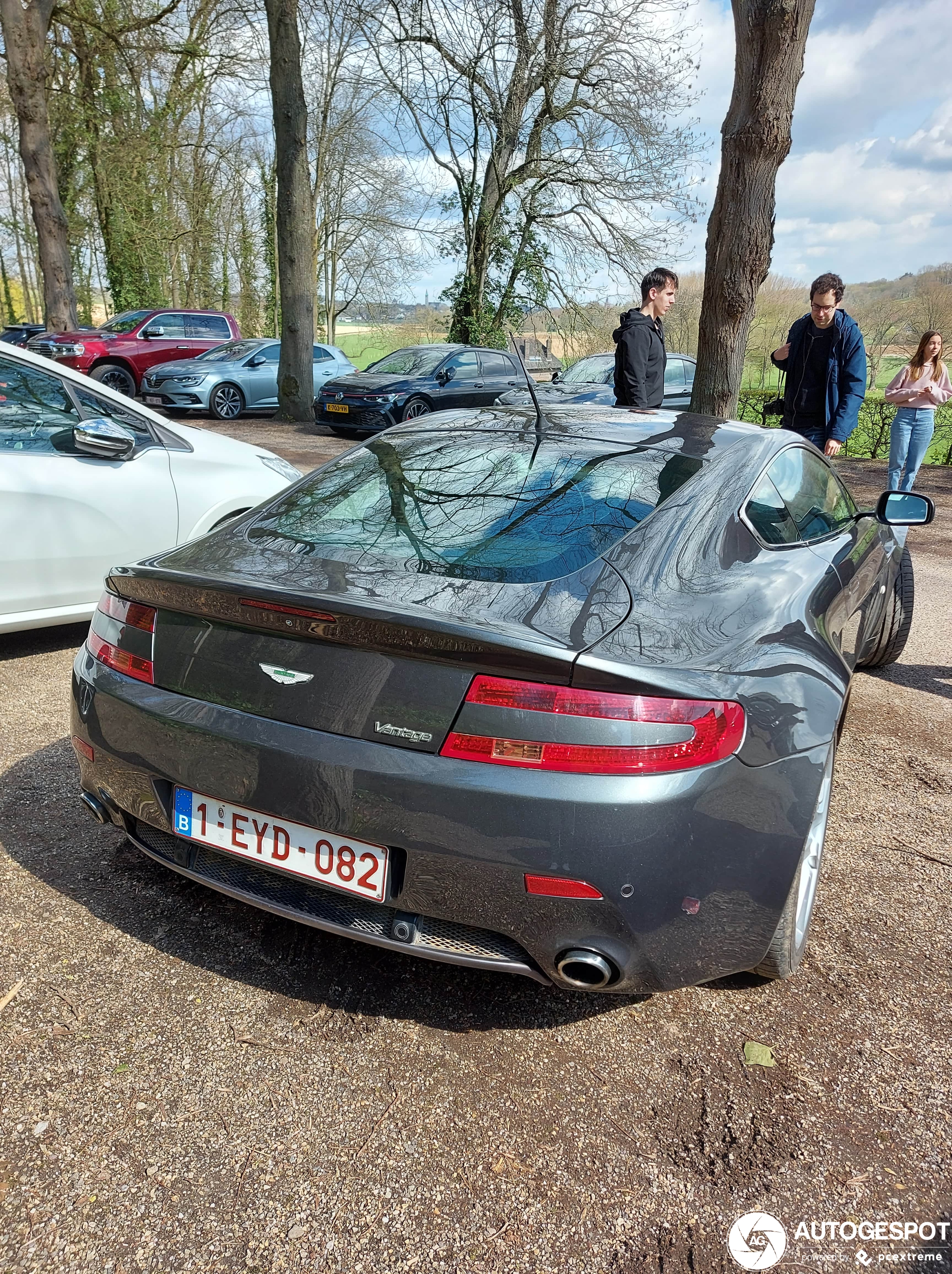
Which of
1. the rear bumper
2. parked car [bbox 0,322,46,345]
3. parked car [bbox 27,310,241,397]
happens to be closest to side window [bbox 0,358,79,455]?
the rear bumper

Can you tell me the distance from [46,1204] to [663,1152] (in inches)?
47.2

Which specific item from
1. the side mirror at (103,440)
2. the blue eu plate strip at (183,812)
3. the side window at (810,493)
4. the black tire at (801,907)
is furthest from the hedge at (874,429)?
the blue eu plate strip at (183,812)

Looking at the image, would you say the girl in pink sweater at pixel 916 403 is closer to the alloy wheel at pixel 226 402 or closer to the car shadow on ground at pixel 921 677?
the car shadow on ground at pixel 921 677

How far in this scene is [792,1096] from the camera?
2076mm

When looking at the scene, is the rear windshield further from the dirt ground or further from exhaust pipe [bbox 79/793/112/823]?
the dirt ground

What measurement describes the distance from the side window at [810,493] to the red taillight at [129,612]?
6.09ft

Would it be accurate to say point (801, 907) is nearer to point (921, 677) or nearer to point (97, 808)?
point (97, 808)

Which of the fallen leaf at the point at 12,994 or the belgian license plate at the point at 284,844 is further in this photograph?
the fallen leaf at the point at 12,994

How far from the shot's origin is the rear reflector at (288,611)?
1.98 m

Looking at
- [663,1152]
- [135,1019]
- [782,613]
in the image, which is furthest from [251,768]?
[782,613]

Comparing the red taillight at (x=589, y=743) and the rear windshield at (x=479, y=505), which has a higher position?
the rear windshield at (x=479, y=505)

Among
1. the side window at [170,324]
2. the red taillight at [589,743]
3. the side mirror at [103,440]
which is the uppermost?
the side window at [170,324]

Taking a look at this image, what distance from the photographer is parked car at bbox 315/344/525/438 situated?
45.8ft

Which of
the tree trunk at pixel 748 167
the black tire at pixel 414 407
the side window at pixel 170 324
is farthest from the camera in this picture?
the side window at pixel 170 324
